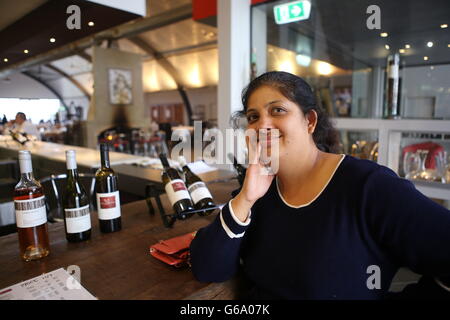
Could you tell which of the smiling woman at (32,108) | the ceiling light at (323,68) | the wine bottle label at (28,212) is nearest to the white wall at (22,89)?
the smiling woman at (32,108)

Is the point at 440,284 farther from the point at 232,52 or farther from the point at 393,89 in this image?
the point at 232,52

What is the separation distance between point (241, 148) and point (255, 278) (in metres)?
1.91

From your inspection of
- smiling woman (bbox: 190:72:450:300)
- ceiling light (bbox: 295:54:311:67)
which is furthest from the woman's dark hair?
ceiling light (bbox: 295:54:311:67)

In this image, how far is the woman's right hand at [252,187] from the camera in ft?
3.01

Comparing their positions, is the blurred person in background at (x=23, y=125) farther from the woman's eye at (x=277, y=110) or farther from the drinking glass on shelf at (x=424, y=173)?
the drinking glass on shelf at (x=424, y=173)

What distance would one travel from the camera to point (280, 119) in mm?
957

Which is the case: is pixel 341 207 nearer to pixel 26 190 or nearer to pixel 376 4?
pixel 26 190

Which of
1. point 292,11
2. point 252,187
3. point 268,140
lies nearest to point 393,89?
point 292,11

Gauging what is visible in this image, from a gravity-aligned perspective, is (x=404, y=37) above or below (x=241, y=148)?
above

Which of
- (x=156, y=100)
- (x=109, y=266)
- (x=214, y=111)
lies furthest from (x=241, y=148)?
(x=156, y=100)

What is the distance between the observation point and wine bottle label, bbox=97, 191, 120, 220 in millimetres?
1097

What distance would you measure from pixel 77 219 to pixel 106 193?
5.0 inches

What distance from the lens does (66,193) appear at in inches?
41.4

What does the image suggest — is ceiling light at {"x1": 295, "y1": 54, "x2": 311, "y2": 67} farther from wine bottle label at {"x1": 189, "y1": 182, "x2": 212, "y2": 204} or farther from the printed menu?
the printed menu
